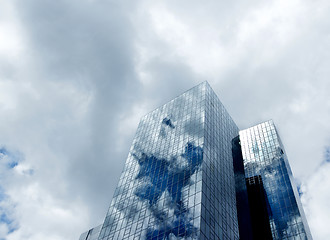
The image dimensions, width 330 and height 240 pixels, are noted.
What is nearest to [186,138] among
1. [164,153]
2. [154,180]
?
[164,153]

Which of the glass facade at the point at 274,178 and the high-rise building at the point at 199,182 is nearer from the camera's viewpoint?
the high-rise building at the point at 199,182

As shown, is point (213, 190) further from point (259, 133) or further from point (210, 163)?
point (259, 133)

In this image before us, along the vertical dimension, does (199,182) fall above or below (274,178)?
below

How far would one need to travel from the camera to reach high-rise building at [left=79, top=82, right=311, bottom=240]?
217 ft

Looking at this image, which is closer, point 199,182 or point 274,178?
point 199,182

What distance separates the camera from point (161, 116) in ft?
364

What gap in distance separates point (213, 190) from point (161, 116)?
148 ft

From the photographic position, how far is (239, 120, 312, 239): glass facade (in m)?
80.9

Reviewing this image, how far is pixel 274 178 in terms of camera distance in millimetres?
94875

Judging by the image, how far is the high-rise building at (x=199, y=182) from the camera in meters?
66.2

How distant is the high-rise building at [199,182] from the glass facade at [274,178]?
0.88 ft

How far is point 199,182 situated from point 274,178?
3684 centimetres

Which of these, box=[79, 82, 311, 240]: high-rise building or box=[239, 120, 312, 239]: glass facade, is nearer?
box=[79, 82, 311, 240]: high-rise building

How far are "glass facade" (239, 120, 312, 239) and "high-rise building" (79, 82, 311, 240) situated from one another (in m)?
0.27
